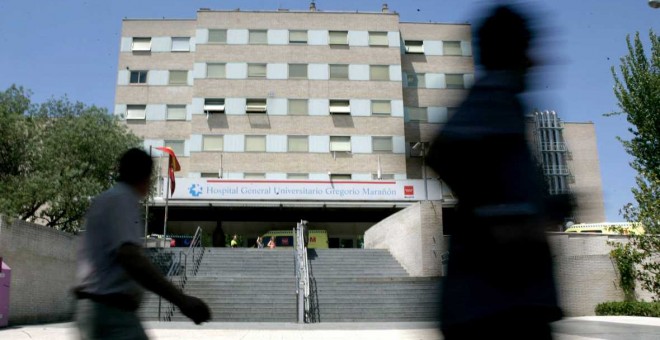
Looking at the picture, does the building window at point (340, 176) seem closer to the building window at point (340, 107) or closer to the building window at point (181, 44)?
the building window at point (340, 107)

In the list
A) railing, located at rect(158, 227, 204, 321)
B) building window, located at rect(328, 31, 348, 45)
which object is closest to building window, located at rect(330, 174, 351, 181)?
building window, located at rect(328, 31, 348, 45)

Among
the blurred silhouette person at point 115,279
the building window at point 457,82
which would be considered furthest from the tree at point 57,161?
the building window at point 457,82

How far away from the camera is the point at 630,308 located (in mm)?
18375

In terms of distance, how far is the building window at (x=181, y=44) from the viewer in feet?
141

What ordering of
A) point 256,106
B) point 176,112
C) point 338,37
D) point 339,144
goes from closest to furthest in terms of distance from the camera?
1. point 339,144
2. point 256,106
3. point 176,112
4. point 338,37

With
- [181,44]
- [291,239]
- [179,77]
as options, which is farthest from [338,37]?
[291,239]

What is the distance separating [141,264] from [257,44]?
40896mm

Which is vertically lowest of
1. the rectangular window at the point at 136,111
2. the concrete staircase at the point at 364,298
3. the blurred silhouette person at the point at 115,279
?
the concrete staircase at the point at 364,298

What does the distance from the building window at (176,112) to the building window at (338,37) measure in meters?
12.5

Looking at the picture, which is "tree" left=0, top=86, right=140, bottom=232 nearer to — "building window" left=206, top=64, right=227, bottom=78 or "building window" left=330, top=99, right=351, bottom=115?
"building window" left=206, top=64, right=227, bottom=78

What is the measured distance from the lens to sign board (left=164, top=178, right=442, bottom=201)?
34.4 m

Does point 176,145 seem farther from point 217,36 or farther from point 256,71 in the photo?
point 217,36

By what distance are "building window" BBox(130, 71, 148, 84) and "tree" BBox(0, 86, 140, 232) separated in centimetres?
1593

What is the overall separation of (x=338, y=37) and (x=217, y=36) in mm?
9250
